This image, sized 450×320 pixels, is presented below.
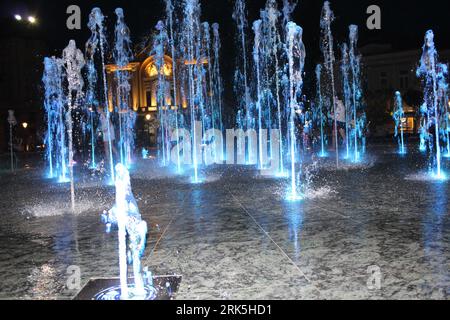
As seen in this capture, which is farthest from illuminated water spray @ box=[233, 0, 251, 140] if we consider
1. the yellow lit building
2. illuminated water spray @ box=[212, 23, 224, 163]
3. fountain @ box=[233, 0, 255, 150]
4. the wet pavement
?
the yellow lit building

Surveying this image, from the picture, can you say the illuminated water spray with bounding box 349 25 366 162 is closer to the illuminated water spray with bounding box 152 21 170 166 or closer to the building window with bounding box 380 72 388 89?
the building window with bounding box 380 72 388 89

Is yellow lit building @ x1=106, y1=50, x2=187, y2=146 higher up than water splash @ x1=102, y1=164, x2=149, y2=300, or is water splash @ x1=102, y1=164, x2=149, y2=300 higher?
yellow lit building @ x1=106, y1=50, x2=187, y2=146

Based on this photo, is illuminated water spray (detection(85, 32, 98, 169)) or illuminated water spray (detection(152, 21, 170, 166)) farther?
illuminated water spray (detection(85, 32, 98, 169))

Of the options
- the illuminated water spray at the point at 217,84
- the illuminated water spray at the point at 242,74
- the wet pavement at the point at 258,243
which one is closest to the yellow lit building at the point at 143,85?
the illuminated water spray at the point at 217,84

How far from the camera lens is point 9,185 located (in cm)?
1292

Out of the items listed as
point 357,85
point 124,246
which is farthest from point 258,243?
point 357,85

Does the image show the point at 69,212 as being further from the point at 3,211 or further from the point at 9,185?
the point at 9,185

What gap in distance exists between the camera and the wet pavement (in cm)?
386

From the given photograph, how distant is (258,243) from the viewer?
207 inches

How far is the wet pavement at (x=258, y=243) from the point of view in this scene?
386cm

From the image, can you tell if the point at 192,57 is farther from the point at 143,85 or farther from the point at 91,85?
the point at 143,85

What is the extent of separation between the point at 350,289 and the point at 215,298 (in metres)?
1.02
